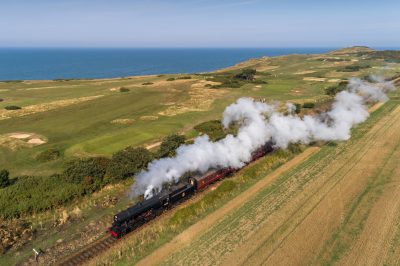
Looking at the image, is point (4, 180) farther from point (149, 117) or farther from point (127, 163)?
point (149, 117)

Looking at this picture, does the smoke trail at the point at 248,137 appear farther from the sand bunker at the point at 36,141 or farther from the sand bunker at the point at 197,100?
the sand bunker at the point at 36,141

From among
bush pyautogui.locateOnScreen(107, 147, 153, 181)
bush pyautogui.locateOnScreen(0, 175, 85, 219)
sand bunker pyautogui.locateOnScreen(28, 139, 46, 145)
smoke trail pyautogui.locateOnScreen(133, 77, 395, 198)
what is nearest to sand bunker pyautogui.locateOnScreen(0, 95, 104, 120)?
sand bunker pyautogui.locateOnScreen(28, 139, 46, 145)

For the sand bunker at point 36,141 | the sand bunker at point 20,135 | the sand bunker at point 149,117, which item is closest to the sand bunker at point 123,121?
the sand bunker at point 149,117

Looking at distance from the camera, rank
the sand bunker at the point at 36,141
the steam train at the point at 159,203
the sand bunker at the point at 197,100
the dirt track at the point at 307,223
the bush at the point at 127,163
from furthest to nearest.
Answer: the sand bunker at the point at 197,100, the sand bunker at the point at 36,141, the bush at the point at 127,163, the steam train at the point at 159,203, the dirt track at the point at 307,223

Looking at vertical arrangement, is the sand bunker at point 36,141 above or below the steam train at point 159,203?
below

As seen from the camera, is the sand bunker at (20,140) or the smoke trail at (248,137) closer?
the smoke trail at (248,137)

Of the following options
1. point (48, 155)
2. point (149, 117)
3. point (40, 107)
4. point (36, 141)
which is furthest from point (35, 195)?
point (40, 107)

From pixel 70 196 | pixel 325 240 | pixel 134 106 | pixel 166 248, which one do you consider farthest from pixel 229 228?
pixel 134 106

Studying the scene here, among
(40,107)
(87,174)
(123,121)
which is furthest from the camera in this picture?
(40,107)
